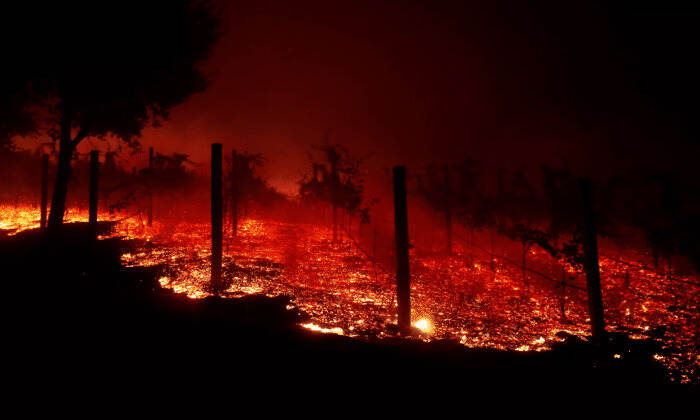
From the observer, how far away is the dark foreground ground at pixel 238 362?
3387mm

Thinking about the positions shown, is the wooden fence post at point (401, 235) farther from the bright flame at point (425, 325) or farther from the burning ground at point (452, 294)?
the burning ground at point (452, 294)

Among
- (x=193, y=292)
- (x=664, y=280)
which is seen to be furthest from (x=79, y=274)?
(x=664, y=280)

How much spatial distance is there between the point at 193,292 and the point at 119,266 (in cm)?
356

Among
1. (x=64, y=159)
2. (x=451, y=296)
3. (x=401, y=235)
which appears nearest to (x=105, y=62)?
(x=64, y=159)

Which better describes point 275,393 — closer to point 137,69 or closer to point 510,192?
point 137,69

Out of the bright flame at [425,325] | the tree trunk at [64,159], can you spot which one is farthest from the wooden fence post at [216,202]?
the tree trunk at [64,159]

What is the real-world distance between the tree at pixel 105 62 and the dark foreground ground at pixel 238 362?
32.9 feet

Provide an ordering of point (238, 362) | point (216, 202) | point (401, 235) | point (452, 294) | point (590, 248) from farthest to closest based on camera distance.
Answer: point (452, 294), point (216, 202), point (401, 235), point (590, 248), point (238, 362)

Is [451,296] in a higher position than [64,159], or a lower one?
lower

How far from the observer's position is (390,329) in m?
6.84

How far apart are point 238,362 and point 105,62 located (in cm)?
1366

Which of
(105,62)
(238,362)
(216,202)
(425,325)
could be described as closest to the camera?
(238,362)

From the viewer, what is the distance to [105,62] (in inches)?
473

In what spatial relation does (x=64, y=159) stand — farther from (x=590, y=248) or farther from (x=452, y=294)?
(x=590, y=248)
